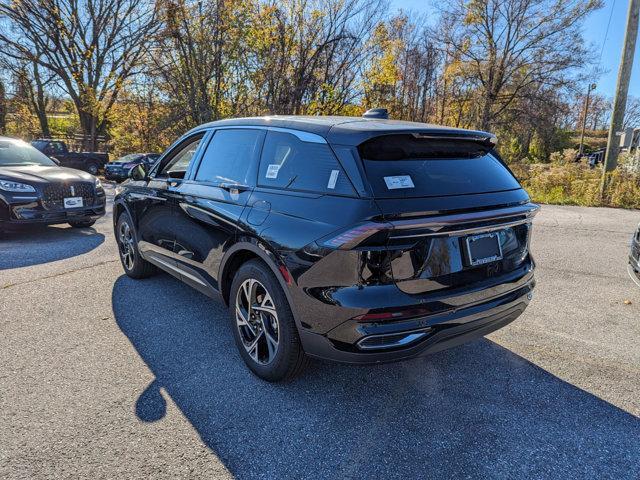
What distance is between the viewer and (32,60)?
23.6 metres

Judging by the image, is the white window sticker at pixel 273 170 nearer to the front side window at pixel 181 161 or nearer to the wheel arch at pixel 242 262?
the wheel arch at pixel 242 262

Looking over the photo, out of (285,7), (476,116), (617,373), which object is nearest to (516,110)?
(476,116)

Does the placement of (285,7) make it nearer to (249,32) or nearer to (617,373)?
(249,32)

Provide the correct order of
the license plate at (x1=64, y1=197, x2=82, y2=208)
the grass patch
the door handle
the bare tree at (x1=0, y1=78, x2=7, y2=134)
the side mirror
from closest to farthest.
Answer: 1. the door handle
2. the side mirror
3. the license plate at (x1=64, y1=197, x2=82, y2=208)
4. the grass patch
5. the bare tree at (x1=0, y1=78, x2=7, y2=134)

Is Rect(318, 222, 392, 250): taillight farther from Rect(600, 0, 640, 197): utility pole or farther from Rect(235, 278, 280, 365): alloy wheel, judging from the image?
Rect(600, 0, 640, 197): utility pole

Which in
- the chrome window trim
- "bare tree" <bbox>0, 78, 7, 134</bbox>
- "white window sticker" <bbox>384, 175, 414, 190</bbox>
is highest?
"bare tree" <bbox>0, 78, 7, 134</bbox>

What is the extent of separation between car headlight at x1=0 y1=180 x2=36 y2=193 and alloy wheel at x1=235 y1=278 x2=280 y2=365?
17.8 ft

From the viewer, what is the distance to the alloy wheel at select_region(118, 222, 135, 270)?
194 inches

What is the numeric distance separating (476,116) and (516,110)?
8.93 ft

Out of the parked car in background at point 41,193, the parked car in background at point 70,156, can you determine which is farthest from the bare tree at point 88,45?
the parked car in background at point 41,193

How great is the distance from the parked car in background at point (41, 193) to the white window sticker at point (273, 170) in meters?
5.48

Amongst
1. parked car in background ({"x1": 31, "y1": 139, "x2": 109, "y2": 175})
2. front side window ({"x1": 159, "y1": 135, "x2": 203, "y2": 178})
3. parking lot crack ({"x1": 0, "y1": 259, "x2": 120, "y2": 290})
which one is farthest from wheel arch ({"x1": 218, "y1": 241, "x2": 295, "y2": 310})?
parked car in background ({"x1": 31, "y1": 139, "x2": 109, "y2": 175})

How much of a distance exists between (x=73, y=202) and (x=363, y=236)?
256 inches

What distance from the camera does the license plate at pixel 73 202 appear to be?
700 centimetres
